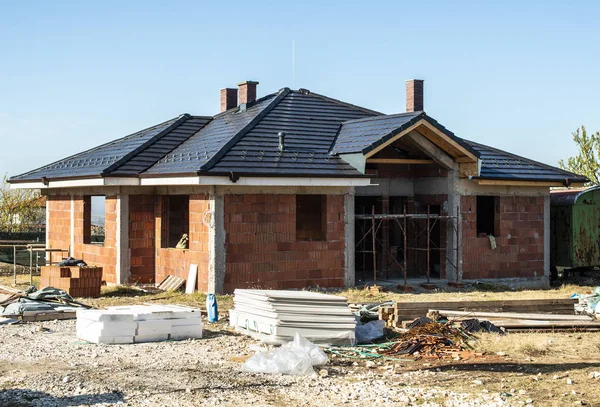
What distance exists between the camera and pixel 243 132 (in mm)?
22422

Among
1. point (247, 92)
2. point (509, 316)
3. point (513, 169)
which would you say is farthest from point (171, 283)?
Result: point (513, 169)

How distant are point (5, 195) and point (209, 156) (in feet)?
80.8

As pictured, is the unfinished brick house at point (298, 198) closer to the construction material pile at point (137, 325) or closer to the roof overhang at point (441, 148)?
the roof overhang at point (441, 148)

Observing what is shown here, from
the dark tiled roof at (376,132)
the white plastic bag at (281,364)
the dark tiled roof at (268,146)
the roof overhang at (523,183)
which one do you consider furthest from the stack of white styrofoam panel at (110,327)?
the roof overhang at (523,183)

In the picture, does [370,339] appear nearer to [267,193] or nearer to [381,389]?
[381,389]

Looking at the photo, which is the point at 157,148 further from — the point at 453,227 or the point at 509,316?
the point at 509,316

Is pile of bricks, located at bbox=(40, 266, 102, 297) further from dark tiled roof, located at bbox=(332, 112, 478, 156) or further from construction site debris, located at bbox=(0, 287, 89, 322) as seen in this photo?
dark tiled roof, located at bbox=(332, 112, 478, 156)

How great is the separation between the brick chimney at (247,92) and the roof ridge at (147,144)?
72.4 inches

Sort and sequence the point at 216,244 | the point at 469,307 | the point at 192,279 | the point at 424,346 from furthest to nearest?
the point at 192,279 < the point at 216,244 < the point at 469,307 < the point at 424,346

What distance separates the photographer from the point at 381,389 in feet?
35.8

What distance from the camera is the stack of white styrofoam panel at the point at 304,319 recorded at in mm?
13828

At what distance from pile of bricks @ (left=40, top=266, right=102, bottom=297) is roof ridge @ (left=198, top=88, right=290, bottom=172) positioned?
12.8 feet

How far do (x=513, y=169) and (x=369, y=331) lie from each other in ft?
40.2

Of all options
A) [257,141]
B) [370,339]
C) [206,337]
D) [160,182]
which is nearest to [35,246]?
[160,182]
